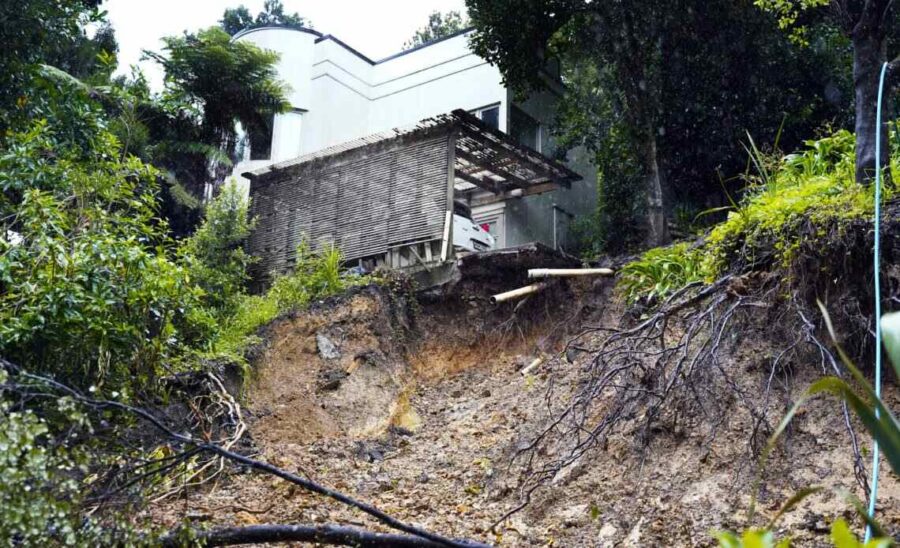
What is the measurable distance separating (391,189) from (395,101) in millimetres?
5124

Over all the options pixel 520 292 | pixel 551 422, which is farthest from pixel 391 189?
pixel 551 422

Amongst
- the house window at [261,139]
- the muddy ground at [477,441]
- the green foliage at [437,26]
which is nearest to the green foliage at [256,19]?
the green foliage at [437,26]

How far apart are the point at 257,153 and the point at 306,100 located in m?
1.44

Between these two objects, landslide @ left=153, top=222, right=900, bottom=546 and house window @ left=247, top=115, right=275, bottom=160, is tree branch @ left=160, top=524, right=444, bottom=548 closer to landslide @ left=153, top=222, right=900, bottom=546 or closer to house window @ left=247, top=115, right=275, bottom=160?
landslide @ left=153, top=222, right=900, bottom=546

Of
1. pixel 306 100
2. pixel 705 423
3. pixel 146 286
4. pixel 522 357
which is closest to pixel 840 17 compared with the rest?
pixel 705 423

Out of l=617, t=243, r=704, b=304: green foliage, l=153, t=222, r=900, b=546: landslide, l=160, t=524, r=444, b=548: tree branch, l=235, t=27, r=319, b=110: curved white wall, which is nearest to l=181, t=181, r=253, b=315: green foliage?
l=153, t=222, r=900, b=546: landslide

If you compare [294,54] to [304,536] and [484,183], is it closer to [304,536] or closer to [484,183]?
[484,183]

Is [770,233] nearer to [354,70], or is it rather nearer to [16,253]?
[16,253]

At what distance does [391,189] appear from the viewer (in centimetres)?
1231

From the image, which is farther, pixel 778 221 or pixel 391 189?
pixel 391 189

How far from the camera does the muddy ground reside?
6062 mm

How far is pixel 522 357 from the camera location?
1009 centimetres

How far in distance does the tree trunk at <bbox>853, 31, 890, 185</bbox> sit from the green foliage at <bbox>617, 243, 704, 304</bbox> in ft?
5.39

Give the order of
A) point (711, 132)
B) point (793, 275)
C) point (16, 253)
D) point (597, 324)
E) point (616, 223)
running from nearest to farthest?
point (793, 275), point (16, 253), point (597, 324), point (711, 132), point (616, 223)
